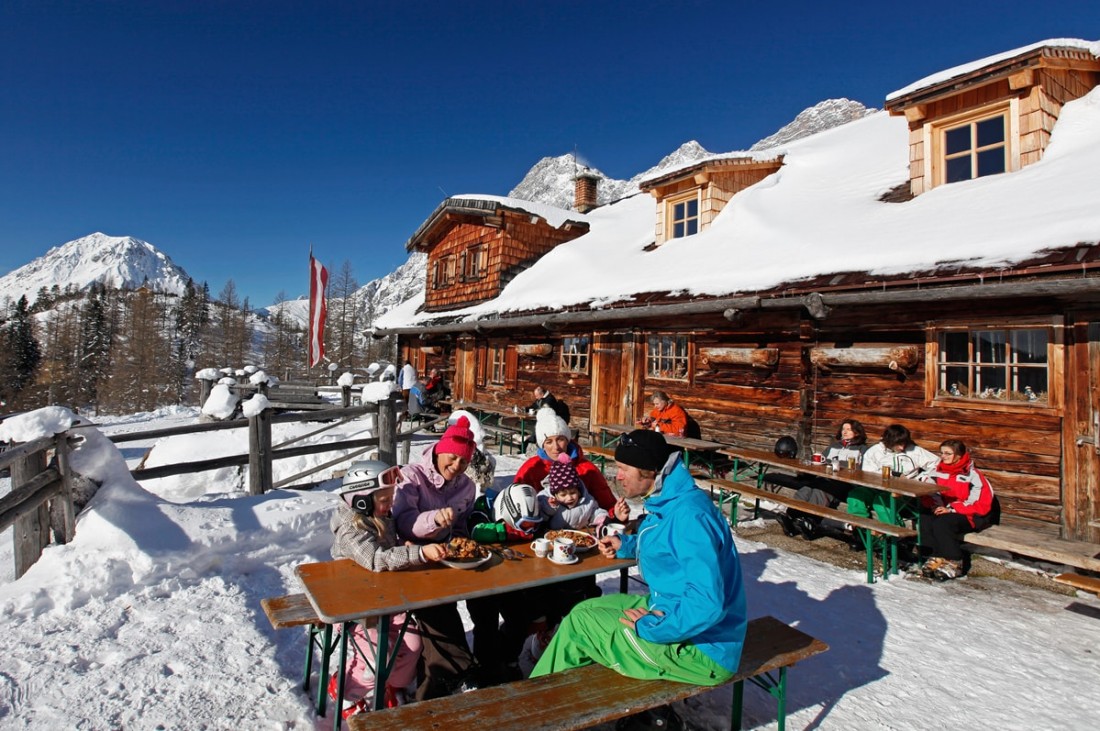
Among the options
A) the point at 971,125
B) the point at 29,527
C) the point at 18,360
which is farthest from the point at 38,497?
the point at 18,360

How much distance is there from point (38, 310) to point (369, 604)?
111 metres

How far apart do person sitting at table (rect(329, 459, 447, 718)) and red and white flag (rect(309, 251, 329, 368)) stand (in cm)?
1211

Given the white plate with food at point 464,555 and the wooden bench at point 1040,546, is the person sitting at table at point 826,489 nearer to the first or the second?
the wooden bench at point 1040,546

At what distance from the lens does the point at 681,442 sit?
8.42 m

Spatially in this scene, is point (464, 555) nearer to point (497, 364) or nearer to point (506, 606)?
point (506, 606)

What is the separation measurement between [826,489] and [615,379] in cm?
498

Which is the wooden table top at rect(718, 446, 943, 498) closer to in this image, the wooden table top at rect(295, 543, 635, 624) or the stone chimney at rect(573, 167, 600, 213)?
the wooden table top at rect(295, 543, 635, 624)

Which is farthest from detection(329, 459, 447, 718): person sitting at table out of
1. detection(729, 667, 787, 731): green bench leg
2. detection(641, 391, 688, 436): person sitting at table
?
detection(641, 391, 688, 436): person sitting at table

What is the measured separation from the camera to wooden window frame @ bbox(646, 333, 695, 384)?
32.7ft

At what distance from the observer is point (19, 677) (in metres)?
3.04

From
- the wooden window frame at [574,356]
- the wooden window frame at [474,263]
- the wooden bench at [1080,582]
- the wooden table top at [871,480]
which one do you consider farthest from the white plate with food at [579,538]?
the wooden window frame at [474,263]

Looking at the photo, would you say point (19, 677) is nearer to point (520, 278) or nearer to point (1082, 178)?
point (1082, 178)

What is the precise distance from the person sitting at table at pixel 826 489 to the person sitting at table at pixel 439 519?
15.9ft

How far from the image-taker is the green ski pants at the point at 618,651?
2459 mm
